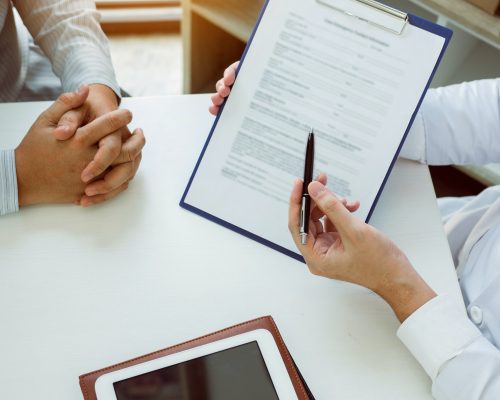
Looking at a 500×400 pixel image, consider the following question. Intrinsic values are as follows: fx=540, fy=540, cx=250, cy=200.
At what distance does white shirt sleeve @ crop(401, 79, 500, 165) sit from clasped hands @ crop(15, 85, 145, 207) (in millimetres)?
459

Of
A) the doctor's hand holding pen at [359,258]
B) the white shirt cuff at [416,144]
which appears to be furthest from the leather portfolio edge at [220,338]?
the white shirt cuff at [416,144]

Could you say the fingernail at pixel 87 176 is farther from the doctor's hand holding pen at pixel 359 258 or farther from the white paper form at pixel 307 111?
the doctor's hand holding pen at pixel 359 258

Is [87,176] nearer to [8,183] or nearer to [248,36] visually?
[8,183]

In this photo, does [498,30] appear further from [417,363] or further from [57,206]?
[57,206]

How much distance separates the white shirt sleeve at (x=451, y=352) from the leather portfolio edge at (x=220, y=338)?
15cm

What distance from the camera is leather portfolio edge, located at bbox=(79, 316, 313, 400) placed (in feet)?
2.05

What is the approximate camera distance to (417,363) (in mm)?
704

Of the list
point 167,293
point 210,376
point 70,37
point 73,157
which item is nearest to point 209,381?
point 210,376

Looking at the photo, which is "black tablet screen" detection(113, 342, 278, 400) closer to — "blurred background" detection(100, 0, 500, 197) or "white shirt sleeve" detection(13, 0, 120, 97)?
"white shirt sleeve" detection(13, 0, 120, 97)

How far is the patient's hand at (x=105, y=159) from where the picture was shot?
790 mm

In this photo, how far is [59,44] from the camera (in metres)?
1.03

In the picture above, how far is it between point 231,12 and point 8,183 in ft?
3.20

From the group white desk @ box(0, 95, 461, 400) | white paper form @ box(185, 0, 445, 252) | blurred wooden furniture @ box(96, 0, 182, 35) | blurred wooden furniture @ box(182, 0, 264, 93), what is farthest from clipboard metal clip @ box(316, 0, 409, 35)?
blurred wooden furniture @ box(96, 0, 182, 35)

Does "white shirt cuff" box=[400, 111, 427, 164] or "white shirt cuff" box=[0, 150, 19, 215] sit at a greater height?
"white shirt cuff" box=[400, 111, 427, 164]
